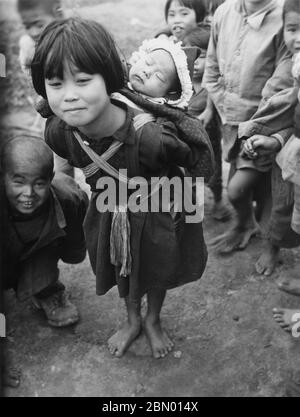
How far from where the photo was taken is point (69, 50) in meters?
1.51

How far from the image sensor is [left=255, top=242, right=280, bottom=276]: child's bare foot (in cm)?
286

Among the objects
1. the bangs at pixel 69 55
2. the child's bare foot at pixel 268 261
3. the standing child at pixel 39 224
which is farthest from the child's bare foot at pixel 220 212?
the bangs at pixel 69 55

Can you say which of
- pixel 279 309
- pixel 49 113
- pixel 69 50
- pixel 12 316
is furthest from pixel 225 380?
pixel 69 50

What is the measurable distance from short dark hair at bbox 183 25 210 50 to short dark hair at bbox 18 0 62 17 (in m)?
0.77

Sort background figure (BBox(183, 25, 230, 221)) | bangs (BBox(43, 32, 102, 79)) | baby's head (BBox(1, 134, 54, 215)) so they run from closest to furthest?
bangs (BBox(43, 32, 102, 79))
baby's head (BBox(1, 134, 54, 215))
background figure (BBox(183, 25, 230, 221))

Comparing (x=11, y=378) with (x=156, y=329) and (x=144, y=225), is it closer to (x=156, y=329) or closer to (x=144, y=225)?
(x=156, y=329)

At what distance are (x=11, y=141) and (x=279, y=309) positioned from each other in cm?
162

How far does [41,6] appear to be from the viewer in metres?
2.65

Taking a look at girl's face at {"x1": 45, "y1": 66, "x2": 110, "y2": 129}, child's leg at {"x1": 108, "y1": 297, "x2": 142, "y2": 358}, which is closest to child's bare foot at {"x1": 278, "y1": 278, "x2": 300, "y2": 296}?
child's leg at {"x1": 108, "y1": 297, "x2": 142, "y2": 358}

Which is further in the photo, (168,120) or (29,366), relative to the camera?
(29,366)

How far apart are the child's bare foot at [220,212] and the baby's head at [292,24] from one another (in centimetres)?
134

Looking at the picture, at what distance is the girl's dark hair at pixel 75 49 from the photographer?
4.95ft

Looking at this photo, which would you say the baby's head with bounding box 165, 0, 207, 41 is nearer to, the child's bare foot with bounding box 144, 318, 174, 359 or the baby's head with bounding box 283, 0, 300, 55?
the baby's head with bounding box 283, 0, 300, 55
